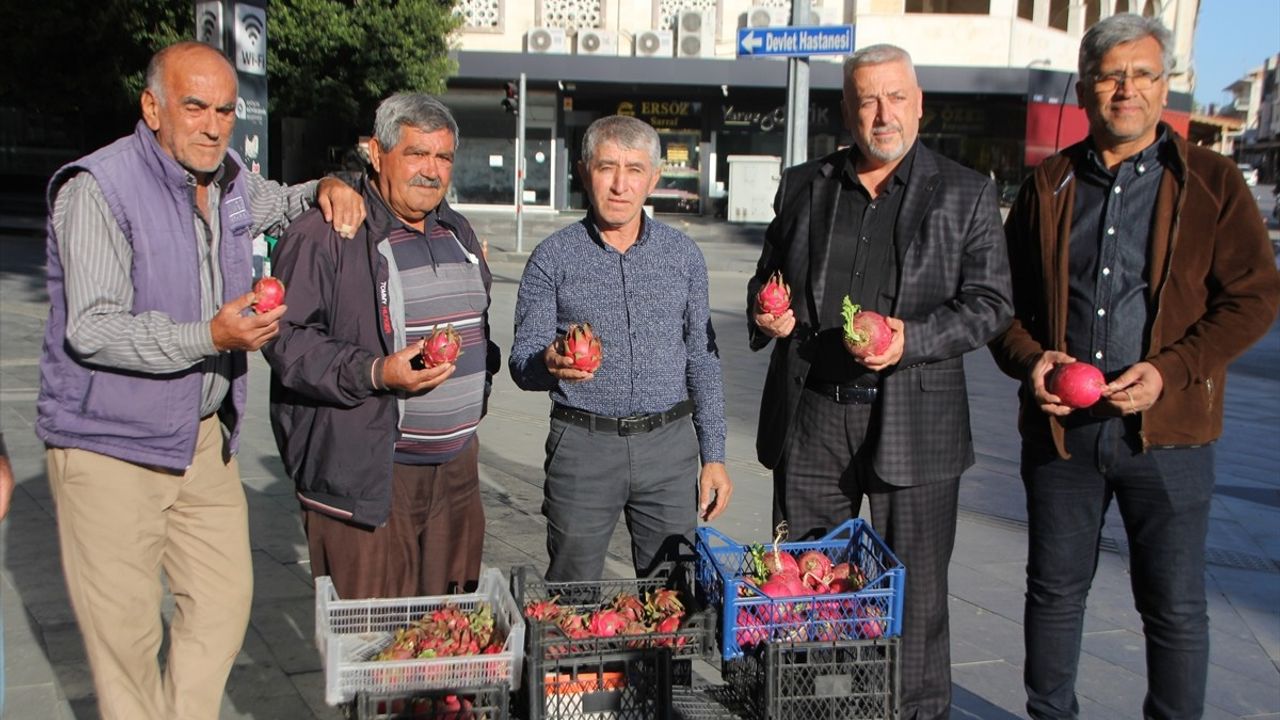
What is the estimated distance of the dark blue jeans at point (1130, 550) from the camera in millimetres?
3332

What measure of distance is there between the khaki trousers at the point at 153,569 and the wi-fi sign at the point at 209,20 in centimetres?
649

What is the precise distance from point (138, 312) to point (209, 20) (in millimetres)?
6702

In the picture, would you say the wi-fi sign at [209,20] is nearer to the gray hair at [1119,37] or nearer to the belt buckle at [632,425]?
the belt buckle at [632,425]

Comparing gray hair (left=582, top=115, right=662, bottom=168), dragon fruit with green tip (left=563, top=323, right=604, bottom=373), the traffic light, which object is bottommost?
dragon fruit with green tip (left=563, top=323, right=604, bottom=373)

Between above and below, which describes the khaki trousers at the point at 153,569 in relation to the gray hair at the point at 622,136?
below

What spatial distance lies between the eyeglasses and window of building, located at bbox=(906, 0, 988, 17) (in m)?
28.8

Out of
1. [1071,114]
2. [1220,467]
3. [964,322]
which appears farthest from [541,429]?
[1071,114]

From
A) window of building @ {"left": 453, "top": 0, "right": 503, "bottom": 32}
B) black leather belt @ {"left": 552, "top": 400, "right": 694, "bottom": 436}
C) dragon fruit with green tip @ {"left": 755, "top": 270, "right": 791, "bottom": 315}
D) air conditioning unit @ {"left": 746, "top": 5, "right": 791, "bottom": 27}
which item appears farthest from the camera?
window of building @ {"left": 453, "top": 0, "right": 503, "bottom": 32}

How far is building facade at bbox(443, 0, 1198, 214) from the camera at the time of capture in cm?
2961

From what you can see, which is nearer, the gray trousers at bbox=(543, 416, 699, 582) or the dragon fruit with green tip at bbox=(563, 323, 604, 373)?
the dragon fruit with green tip at bbox=(563, 323, 604, 373)

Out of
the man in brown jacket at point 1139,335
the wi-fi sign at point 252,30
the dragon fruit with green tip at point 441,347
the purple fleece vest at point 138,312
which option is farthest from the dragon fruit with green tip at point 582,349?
the wi-fi sign at point 252,30

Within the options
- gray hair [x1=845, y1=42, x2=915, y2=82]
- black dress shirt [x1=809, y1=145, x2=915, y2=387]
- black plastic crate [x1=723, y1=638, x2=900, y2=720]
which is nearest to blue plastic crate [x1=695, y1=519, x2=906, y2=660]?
black plastic crate [x1=723, y1=638, x2=900, y2=720]

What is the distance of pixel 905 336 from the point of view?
10.6 feet

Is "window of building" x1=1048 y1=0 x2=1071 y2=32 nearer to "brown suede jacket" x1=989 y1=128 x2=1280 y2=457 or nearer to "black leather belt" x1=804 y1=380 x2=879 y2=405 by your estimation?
"brown suede jacket" x1=989 y1=128 x2=1280 y2=457
